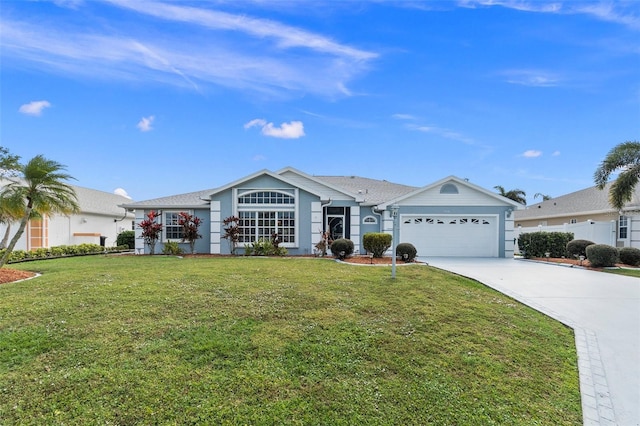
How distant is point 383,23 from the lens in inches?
426

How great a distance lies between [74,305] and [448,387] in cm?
637

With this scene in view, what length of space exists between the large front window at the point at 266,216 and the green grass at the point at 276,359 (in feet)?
33.9

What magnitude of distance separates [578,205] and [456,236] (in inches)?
476

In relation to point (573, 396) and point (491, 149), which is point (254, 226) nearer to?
point (491, 149)

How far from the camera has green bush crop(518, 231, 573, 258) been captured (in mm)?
17844

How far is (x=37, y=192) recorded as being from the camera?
10.5m

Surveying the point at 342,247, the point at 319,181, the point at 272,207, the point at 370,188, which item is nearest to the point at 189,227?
the point at 272,207

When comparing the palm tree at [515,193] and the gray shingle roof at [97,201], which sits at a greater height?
the palm tree at [515,193]

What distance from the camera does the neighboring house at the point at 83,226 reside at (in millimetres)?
19312

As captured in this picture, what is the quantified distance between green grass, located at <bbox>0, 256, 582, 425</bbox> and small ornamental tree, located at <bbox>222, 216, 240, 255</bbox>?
31.3 ft

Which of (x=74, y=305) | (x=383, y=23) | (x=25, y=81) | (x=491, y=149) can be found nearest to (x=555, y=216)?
(x=491, y=149)

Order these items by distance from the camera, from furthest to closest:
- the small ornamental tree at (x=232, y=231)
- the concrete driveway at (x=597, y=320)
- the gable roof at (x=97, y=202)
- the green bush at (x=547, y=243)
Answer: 1. the gable roof at (x=97, y=202)
2. the green bush at (x=547, y=243)
3. the small ornamental tree at (x=232, y=231)
4. the concrete driveway at (x=597, y=320)

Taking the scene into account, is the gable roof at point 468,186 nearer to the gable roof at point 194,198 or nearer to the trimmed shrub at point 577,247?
the trimmed shrub at point 577,247

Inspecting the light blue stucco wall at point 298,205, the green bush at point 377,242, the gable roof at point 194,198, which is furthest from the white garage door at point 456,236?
the gable roof at point 194,198
